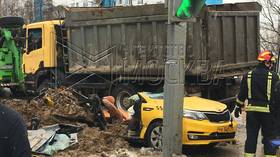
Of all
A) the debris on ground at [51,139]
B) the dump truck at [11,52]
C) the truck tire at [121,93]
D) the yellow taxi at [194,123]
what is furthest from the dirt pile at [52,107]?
the dump truck at [11,52]

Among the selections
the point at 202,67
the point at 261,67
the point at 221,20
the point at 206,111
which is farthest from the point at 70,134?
the point at 221,20

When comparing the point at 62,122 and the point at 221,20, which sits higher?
the point at 221,20

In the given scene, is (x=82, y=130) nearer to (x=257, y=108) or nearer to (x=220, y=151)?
(x=220, y=151)

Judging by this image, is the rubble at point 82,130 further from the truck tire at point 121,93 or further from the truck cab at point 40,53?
the truck cab at point 40,53

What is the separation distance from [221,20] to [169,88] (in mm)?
6061

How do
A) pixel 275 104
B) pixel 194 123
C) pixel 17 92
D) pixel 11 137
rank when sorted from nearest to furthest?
pixel 11 137 < pixel 275 104 < pixel 194 123 < pixel 17 92

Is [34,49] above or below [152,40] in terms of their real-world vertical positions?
below

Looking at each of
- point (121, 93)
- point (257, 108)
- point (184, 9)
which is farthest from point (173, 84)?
point (121, 93)

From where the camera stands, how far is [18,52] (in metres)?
16.1

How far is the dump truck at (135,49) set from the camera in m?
12.2

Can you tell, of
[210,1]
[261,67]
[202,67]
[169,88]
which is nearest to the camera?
[169,88]

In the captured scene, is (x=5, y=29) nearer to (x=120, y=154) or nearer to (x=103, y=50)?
(x=103, y=50)

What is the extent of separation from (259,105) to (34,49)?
9795 mm

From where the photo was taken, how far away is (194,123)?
28.0 ft
